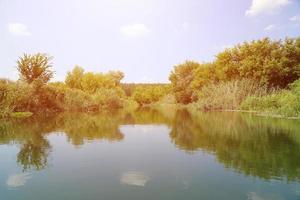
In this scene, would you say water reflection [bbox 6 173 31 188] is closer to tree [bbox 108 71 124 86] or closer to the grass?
the grass

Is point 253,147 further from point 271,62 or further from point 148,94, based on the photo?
point 148,94

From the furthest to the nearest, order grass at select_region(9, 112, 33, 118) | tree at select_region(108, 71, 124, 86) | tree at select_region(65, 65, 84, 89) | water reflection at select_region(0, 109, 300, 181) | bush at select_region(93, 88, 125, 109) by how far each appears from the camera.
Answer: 1. tree at select_region(108, 71, 124, 86)
2. tree at select_region(65, 65, 84, 89)
3. bush at select_region(93, 88, 125, 109)
4. grass at select_region(9, 112, 33, 118)
5. water reflection at select_region(0, 109, 300, 181)

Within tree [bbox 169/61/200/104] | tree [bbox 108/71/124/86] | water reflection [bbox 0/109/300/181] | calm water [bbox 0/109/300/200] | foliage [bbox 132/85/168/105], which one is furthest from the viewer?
tree [bbox 108/71/124/86]

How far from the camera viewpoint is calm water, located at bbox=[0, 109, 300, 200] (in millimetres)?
6746

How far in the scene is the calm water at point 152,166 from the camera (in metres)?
6.75

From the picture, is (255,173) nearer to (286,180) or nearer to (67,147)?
(286,180)

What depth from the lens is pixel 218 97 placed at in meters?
34.4

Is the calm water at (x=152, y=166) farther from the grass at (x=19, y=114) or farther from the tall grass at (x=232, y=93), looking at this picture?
the tall grass at (x=232, y=93)

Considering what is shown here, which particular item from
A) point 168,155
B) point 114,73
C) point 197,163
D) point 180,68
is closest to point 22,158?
point 168,155

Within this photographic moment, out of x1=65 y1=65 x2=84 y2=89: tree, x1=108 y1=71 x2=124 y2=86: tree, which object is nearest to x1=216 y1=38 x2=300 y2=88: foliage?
x1=65 y1=65 x2=84 y2=89: tree

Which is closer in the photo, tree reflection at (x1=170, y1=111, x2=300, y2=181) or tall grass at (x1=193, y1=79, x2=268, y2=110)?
tree reflection at (x1=170, y1=111, x2=300, y2=181)

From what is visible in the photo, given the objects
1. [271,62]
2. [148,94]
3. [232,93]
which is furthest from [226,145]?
[148,94]

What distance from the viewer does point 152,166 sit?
916 cm

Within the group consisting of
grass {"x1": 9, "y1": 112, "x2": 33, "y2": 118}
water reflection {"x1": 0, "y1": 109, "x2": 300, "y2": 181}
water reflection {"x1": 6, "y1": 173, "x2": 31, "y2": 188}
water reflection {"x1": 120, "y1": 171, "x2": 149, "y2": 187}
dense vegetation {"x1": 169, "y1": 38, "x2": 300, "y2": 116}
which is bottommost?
water reflection {"x1": 6, "y1": 173, "x2": 31, "y2": 188}
